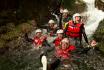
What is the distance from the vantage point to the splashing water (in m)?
19.8

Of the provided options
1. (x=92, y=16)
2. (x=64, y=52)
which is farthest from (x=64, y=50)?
(x=92, y=16)

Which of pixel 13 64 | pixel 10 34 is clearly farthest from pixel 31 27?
pixel 13 64

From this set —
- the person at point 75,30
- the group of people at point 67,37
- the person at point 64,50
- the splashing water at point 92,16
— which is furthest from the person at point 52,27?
the splashing water at point 92,16

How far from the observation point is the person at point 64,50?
12366 mm

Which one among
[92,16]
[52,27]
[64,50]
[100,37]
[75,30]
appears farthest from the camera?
[92,16]

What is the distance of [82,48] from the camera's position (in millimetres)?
14016

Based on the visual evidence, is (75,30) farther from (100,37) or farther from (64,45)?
(100,37)

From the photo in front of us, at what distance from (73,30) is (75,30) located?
0.31 ft

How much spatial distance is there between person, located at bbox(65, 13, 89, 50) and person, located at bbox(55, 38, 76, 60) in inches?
57.3

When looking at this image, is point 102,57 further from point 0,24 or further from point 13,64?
point 0,24

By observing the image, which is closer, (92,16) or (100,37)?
(100,37)

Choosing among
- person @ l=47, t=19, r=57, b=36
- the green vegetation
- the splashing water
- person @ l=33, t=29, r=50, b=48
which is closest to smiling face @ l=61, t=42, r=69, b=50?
person @ l=33, t=29, r=50, b=48

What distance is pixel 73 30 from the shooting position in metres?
13.9

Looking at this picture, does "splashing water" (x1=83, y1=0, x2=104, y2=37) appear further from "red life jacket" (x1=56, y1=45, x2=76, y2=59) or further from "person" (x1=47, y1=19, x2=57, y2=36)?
"red life jacket" (x1=56, y1=45, x2=76, y2=59)
